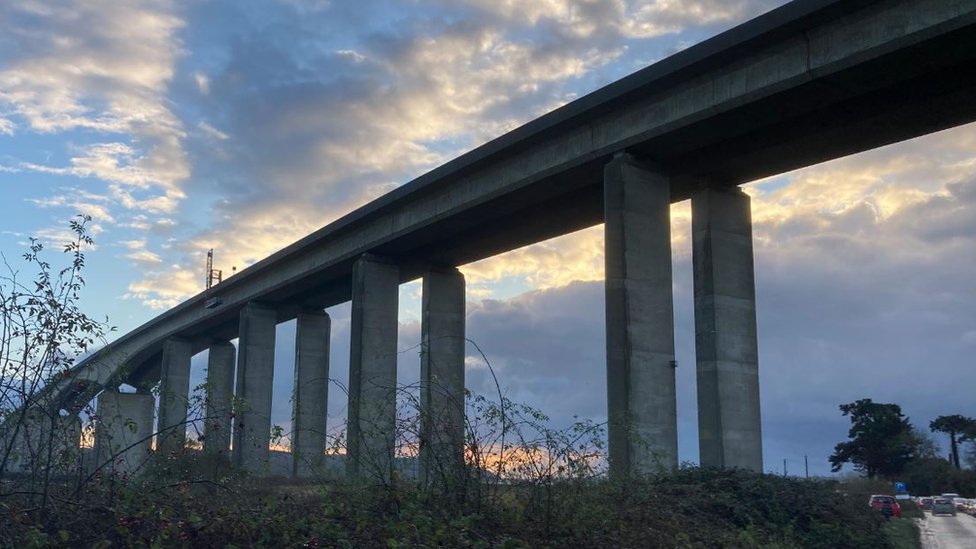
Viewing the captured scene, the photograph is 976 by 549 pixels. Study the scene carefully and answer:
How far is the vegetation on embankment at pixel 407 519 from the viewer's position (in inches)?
391

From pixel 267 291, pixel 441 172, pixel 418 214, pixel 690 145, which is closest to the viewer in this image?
pixel 690 145

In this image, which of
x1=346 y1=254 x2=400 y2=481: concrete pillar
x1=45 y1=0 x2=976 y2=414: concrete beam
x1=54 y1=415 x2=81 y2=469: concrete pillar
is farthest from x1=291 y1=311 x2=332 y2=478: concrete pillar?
x1=54 y1=415 x2=81 y2=469: concrete pillar

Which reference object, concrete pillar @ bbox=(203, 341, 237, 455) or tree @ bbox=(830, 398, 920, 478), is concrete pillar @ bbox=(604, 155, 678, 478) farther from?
tree @ bbox=(830, 398, 920, 478)

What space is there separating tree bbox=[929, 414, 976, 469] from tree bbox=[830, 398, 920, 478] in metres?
17.6

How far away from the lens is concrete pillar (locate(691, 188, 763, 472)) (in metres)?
27.1

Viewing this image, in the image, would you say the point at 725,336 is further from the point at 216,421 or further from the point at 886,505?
the point at 216,421

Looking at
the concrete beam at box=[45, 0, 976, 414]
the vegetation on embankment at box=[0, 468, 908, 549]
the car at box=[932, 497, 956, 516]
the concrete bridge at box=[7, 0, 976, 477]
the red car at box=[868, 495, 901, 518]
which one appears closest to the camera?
the vegetation on embankment at box=[0, 468, 908, 549]

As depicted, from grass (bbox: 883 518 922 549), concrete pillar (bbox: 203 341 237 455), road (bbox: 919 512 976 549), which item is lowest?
road (bbox: 919 512 976 549)

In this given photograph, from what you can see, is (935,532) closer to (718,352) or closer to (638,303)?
(718,352)

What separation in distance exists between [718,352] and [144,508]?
19710 millimetres

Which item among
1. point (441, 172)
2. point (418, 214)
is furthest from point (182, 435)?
point (418, 214)

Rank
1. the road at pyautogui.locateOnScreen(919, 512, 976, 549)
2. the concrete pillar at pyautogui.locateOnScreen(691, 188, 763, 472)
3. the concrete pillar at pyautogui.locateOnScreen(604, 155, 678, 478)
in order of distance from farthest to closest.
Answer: the road at pyautogui.locateOnScreen(919, 512, 976, 549) < the concrete pillar at pyautogui.locateOnScreen(691, 188, 763, 472) < the concrete pillar at pyautogui.locateOnScreen(604, 155, 678, 478)

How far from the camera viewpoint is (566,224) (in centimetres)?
3503

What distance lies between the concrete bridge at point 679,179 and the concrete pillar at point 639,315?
0.05m
